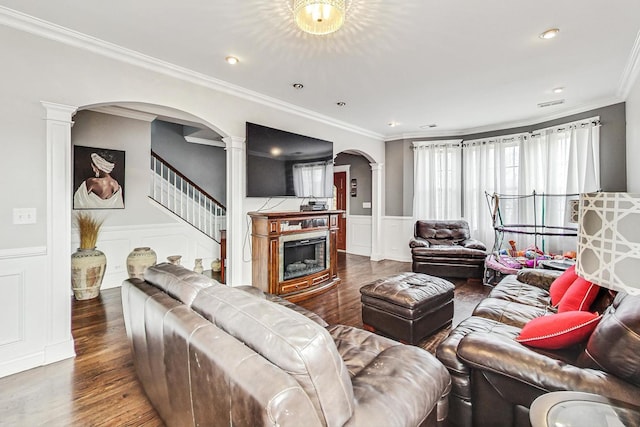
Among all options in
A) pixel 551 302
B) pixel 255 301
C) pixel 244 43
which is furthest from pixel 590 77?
pixel 255 301

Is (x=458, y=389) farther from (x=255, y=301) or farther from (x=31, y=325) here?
(x=31, y=325)

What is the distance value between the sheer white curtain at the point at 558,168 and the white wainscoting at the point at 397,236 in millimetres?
2064

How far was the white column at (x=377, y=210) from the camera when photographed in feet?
20.6

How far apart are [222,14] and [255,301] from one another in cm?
217

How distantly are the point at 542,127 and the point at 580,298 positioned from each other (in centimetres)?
426

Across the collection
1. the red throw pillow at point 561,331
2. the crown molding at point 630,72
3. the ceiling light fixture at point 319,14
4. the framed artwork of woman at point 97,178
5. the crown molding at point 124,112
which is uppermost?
the crown molding at point 630,72

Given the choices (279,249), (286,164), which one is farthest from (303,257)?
(286,164)

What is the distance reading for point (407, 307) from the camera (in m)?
2.44

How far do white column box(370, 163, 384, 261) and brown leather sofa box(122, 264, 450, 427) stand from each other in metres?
4.79

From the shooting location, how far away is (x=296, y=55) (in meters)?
2.75

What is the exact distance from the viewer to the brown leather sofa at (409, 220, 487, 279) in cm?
453

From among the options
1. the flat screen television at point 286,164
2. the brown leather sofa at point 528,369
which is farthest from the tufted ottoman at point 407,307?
the flat screen television at point 286,164

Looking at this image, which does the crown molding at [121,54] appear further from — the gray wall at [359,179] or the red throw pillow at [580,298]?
the red throw pillow at [580,298]

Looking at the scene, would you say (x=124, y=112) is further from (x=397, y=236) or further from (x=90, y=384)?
(x=397, y=236)
